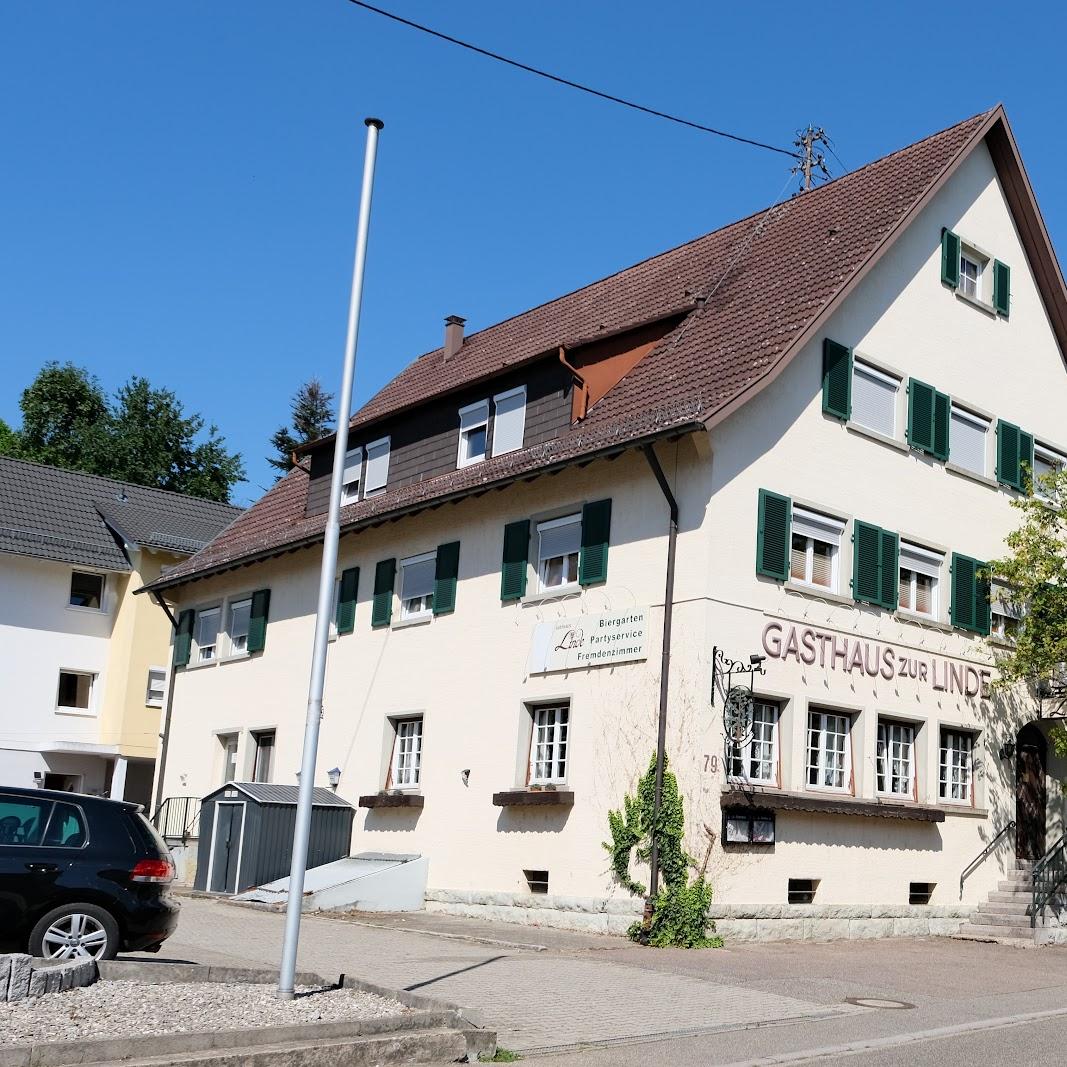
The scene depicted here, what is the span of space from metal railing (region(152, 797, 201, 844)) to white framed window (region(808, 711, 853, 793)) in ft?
39.7

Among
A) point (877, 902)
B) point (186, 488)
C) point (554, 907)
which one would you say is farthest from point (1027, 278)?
point (186, 488)

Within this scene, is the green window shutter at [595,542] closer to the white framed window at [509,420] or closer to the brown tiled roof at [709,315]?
the brown tiled roof at [709,315]

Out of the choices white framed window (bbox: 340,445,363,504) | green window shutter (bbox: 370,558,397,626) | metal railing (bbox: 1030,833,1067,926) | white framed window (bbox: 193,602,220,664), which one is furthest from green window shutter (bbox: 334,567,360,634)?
metal railing (bbox: 1030,833,1067,926)

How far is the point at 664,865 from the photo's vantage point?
56.3 feet

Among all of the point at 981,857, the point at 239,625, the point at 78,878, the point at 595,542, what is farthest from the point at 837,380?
the point at 239,625

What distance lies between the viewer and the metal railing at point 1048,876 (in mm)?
20078

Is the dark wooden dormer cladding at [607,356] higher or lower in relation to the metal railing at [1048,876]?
higher

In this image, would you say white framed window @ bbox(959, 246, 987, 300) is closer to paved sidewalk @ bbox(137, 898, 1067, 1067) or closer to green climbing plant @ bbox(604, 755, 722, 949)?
green climbing plant @ bbox(604, 755, 722, 949)

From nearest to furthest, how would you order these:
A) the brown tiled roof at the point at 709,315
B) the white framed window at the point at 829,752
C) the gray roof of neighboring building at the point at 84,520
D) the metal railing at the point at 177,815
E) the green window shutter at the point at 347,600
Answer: the brown tiled roof at the point at 709,315 → the white framed window at the point at 829,752 → the green window shutter at the point at 347,600 → the metal railing at the point at 177,815 → the gray roof of neighboring building at the point at 84,520

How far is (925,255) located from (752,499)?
232 inches

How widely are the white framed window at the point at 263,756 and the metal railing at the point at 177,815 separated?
1380mm

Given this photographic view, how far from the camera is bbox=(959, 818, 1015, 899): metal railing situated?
20719 millimetres

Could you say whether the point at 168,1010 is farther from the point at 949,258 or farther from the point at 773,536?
the point at 949,258

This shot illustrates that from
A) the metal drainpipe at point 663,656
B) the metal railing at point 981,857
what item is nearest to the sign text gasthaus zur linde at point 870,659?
the metal drainpipe at point 663,656
